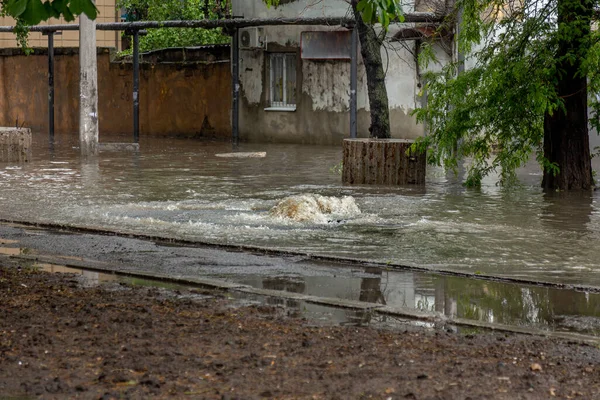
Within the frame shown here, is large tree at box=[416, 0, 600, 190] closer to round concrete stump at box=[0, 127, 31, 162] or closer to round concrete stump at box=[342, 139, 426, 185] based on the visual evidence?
round concrete stump at box=[342, 139, 426, 185]

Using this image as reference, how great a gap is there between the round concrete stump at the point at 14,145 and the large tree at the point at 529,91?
8.15 m

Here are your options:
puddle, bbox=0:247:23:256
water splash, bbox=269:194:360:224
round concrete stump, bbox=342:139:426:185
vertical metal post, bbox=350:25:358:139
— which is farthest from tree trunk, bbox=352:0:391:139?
puddle, bbox=0:247:23:256

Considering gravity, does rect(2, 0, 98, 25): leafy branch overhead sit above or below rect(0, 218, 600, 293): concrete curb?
above

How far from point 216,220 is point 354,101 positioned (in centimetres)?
1302

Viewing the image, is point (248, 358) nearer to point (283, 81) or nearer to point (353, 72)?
point (353, 72)

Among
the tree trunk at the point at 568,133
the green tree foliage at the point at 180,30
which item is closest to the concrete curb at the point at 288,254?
the tree trunk at the point at 568,133

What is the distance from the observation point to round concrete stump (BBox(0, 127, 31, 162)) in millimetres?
19188

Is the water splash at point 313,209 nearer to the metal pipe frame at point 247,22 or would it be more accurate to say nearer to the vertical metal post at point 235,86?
the metal pipe frame at point 247,22

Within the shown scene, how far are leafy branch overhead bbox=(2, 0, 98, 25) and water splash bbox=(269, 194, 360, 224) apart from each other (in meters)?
4.81

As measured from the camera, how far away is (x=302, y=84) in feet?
87.3

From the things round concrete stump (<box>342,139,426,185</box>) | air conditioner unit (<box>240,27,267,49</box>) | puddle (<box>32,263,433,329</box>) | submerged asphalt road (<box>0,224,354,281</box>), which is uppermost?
air conditioner unit (<box>240,27,267,49</box>)

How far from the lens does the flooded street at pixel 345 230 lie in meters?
7.40

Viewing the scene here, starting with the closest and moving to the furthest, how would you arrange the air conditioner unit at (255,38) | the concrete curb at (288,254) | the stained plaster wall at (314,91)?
the concrete curb at (288,254)
the stained plaster wall at (314,91)
the air conditioner unit at (255,38)

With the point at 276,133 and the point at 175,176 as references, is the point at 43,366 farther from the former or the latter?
the point at 276,133
